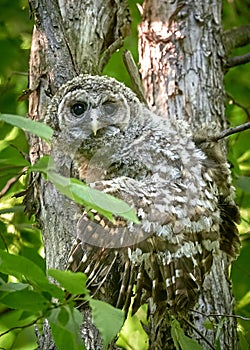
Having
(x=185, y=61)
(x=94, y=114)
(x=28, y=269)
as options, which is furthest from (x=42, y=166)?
(x=185, y=61)

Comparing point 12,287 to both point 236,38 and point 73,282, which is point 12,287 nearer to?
point 73,282

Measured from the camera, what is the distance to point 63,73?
1.83 m

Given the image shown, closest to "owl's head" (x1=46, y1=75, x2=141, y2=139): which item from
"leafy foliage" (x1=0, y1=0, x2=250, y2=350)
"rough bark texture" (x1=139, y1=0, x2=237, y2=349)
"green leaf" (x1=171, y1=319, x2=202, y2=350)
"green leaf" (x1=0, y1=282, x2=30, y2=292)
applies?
"leafy foliage" (x1=0, y1=0, x2=250, y2=350)

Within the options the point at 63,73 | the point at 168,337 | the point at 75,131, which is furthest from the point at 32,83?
the point at 168,337

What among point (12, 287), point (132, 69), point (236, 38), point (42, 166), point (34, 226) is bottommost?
point (34, 226)

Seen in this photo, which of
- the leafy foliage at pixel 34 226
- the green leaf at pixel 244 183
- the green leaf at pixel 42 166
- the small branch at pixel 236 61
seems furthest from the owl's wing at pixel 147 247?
the small branch at pixel 236 61

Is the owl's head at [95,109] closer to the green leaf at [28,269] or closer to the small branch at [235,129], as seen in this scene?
the small branch at [235,129]

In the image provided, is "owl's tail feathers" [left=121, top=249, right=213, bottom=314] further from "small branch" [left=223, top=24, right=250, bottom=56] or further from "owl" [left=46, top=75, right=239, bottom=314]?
"small branch" [left=223, top=24, right=250, bottom=56]

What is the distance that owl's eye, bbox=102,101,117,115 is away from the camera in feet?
6.63

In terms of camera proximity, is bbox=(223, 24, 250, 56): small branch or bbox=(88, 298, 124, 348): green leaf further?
bbox=(223, 24, 250, 56): small branch

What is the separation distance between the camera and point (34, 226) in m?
2.06

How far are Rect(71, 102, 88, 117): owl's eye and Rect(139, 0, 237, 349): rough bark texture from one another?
34cm

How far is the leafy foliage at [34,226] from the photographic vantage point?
3.14ft

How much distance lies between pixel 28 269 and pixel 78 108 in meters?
1.08
